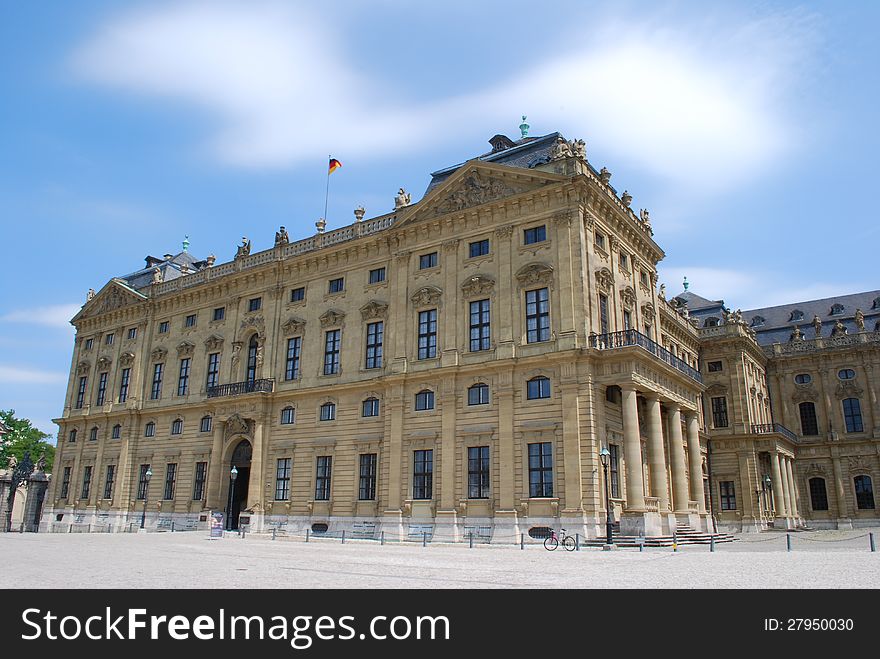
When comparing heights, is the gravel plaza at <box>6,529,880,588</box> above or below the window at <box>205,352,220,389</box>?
below

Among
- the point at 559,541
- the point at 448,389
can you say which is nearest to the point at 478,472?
the point at 448,389

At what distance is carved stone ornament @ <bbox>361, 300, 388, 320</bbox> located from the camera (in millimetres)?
40750

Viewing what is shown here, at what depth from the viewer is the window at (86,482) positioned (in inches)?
2110

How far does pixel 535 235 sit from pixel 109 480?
127ft

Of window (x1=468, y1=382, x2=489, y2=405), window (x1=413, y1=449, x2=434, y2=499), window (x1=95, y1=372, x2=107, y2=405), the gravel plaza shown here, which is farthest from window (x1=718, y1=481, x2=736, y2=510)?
window (x1=95, y1=372, x2=107, y2=405)

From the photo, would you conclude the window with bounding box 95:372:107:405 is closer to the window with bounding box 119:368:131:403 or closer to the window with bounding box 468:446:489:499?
the window with bounding box 119:368:131:403

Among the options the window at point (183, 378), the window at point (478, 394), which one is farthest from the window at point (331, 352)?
the window at point (183, 378)

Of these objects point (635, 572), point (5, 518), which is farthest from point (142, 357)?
point (635, 572)

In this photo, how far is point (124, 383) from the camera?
54.8 metres

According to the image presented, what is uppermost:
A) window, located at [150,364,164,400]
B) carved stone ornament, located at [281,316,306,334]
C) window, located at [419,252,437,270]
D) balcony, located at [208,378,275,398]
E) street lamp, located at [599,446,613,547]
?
window, located at [419,252,437,270]

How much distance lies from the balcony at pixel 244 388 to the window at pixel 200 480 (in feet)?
15.9

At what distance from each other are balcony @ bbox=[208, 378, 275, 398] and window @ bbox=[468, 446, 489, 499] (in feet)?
51.8

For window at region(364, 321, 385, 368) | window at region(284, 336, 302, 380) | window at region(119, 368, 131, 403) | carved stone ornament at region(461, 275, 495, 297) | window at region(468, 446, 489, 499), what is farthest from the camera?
window at region(119, 368, 131, 403)
